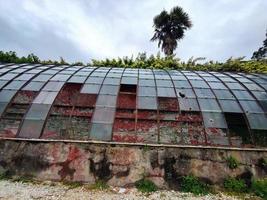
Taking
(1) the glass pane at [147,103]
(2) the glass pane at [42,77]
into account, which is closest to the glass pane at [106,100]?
(1) the glass pane at [147,103]

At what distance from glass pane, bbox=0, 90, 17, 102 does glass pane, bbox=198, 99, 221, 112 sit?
33.5 feet

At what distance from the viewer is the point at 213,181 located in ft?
39.9

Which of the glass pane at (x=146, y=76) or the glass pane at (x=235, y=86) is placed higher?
the glass pane at (x=146, y=76)

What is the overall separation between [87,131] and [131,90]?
4373 mm

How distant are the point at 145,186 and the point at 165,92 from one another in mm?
6268

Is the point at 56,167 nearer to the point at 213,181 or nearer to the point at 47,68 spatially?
the point at 213,181

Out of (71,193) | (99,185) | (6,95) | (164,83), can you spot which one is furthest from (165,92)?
(6,95)

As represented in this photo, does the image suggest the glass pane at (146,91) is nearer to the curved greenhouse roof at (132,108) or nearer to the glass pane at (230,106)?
the curved greenhouse roof at (132,108)

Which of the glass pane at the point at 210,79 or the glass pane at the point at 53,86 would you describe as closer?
the glass pane at the point at 53,86

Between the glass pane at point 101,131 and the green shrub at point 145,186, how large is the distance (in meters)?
2.48

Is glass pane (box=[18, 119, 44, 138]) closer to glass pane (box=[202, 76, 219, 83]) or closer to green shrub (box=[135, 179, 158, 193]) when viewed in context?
green shrub (box=[135, 179, 158, 193])

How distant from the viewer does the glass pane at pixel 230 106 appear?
14992 mm

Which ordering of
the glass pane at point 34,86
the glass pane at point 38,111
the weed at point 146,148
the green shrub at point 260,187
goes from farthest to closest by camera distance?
1. the glass pane at point 34,86
2. the glass pane at point 38,111
3. the weed at point 146,148
4. the green shrub at point 260,187

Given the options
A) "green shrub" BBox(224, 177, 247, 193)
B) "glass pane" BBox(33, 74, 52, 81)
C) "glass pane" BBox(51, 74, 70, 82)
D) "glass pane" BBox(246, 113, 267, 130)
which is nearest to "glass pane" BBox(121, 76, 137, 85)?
"glass pane" BBox(51, 74, 70, 82)
